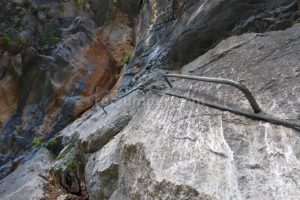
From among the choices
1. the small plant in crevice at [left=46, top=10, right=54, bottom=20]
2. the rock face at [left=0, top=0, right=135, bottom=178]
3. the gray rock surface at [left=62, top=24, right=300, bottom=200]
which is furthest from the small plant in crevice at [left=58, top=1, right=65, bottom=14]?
the gray rock surface at [left=62, top=24, right=300, bottom=200]

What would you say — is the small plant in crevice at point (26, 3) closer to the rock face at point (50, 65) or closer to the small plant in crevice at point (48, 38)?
the rock face at point (50, 65)

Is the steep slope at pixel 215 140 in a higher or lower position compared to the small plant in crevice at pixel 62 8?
lower

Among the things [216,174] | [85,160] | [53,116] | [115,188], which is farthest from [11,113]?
[216,174]

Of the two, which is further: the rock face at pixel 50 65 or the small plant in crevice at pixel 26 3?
the small plant in crevice at pixel 26 3

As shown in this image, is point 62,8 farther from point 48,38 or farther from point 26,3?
point 48,38

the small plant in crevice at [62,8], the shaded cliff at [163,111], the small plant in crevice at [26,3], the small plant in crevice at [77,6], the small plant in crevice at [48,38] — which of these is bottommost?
the shaded cliff at [163,111]

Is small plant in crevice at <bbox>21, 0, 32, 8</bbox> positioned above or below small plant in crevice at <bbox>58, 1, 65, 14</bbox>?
above

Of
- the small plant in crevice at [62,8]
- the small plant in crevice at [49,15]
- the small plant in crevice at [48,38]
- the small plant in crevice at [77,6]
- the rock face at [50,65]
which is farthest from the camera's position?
the small plant in crevice at [62,8]

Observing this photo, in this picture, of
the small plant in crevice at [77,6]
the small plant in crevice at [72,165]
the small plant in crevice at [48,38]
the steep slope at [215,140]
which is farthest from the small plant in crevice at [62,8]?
the steep slope at [215,140]

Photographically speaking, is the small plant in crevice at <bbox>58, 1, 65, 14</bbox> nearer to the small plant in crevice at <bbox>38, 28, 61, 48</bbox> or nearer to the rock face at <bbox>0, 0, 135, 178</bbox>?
the rock face at <bbox>0, 0, 135, 178</bbox>

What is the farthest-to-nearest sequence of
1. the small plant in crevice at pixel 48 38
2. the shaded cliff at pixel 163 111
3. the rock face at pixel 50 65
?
1. the small plant in crevice at pixel 48 38
2. the rock face at pixel 50 65
3. the shaded cliff at pixel 163 111

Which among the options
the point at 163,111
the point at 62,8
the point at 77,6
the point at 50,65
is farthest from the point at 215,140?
the point at 62,8

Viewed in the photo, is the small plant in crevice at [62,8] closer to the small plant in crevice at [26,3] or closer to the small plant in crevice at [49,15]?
the small plant in crevice at [49,15]

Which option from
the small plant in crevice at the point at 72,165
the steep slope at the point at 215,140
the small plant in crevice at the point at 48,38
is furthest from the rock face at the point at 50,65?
the steep slope at the point at 215,140
